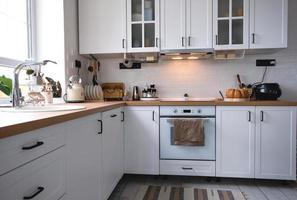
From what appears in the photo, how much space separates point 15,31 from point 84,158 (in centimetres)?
146

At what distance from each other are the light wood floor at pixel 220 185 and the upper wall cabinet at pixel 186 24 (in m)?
1.42

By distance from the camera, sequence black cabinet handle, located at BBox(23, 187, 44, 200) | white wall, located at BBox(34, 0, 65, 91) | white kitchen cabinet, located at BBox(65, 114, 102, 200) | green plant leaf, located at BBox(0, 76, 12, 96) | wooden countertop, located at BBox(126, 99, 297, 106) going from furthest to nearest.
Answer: white wall, located at BBox(34, 0, 65, 91) → wooden countertop, located at BBox(126, 99, 297, 106) → green plant leaf, located at BBox(0, 76, 12, 96) → white kitchen cabinet, located at BBox(65, 114, 102, 200) → black cabinet handle, located at BBox(23, 187, 44, 200)

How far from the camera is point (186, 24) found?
2.67m

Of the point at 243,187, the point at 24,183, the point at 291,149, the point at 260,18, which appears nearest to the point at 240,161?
the point at 243,187

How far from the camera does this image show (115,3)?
2.78 metres

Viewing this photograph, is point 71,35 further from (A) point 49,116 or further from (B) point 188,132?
(A) point 49,116

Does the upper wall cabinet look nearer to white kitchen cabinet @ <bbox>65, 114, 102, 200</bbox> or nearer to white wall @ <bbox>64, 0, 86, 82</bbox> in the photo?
white wall @ <bbox>64, 0, 86, 82</bbox>

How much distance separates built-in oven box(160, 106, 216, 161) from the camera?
2490 millimetres

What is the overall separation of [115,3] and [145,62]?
0.77 metres

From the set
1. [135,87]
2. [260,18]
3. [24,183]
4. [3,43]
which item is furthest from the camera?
[135,87]

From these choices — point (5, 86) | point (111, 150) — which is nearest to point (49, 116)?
point (5, 86)

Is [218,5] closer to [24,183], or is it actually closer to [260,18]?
[260,18]

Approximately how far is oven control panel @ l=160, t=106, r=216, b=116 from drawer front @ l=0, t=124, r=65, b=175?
1442mm

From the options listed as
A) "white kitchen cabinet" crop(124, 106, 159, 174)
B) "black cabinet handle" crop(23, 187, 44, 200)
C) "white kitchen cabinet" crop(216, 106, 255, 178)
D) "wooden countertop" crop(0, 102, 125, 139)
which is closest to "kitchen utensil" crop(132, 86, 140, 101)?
"white kitchen cabinet" crop(124, 106, 159, 174)
